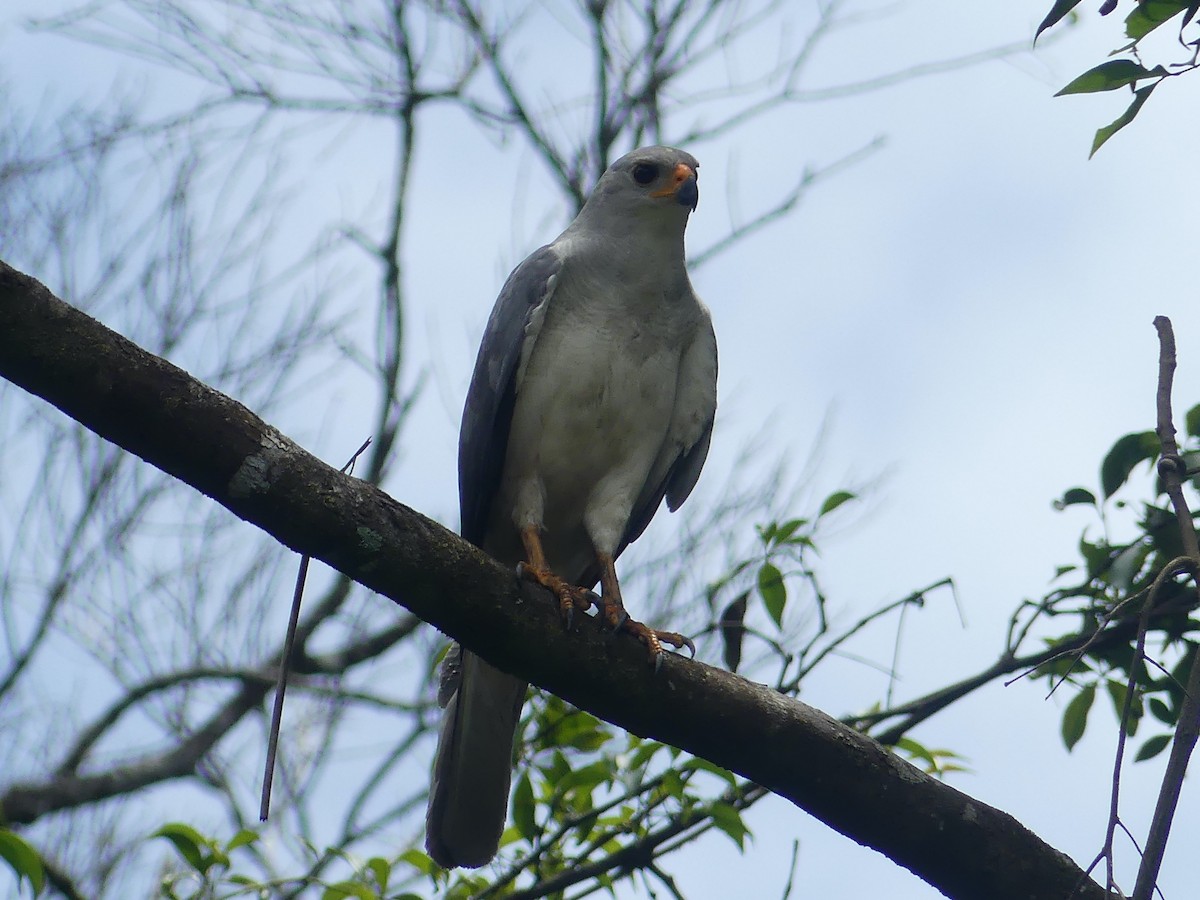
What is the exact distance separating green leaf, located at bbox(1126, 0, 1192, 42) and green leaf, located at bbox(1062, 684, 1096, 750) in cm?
184

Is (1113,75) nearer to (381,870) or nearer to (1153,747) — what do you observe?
(1153,747)

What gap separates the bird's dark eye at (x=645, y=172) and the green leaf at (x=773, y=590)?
161 centimetres

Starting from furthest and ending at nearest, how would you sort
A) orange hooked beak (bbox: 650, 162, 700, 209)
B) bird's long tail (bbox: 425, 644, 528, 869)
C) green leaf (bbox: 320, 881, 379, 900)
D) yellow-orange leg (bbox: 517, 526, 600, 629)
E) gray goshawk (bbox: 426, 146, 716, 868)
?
1. orange hooked beak (bbox: 650, 162, 700, 209)
2. gray goshawk (bbox: 426, 146, 716, 868)
3. bird's long tail (bbox: 425, 644, 528, 869)
4. green leaf (bbox: 320, 881, 379, 900)
5. yellow-orange leg (bbox: 517, 526, 600, 629)

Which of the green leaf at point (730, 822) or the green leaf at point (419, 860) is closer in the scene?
the green leaf at point (730, 822)

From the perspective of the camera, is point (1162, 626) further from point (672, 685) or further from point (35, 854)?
point (35, 854)

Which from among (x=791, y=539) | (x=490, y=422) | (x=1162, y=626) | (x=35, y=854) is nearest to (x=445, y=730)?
(x=490, y=422)

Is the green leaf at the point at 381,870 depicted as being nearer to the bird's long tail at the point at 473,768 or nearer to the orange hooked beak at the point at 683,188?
the bird's long tail at the point at 473,768

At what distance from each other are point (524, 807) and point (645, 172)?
219cm

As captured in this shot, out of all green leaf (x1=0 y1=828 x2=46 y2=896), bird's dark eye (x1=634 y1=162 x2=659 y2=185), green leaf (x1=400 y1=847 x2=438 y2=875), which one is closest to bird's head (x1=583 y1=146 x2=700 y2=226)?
bird's dark eye (x1=634 y1=162 x2=659 y2=185)

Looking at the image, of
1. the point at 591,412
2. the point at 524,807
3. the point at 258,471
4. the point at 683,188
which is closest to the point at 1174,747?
the point at 258,471

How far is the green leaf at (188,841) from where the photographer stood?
10.7 ft

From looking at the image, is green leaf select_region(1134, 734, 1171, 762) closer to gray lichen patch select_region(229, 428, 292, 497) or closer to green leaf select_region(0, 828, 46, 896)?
gray lichen patch select_region(229, 428, 292, 497)

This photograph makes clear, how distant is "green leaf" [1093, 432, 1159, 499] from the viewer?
336 centimetres

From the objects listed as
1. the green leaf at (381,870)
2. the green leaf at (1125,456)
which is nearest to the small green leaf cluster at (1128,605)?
the green leaf at (1125,456)
